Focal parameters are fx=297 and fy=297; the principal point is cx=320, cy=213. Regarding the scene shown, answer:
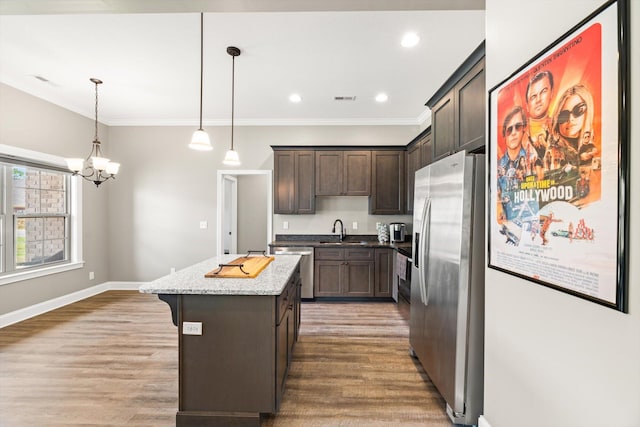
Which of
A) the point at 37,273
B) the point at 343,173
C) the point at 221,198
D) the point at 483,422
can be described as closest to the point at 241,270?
the point at 483,422

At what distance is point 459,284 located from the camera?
6.29ft

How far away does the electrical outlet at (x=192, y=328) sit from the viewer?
1887mm

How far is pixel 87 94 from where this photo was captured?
13.4ft

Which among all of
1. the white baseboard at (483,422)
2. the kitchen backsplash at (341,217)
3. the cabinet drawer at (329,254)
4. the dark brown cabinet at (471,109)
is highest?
the dark brown cabinet at (471,109)

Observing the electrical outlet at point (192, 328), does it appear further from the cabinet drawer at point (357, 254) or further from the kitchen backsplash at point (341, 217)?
the kitchen backsplash at point (341, 217)

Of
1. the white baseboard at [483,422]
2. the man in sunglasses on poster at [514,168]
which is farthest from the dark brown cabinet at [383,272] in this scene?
the man in sunglasses on poster at [514,168]

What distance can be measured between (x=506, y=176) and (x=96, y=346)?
3.94m

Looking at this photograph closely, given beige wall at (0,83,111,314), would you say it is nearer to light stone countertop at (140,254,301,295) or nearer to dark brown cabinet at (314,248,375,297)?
light stone countertop at (140,254,301,295)

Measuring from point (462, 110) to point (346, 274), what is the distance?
116 inches

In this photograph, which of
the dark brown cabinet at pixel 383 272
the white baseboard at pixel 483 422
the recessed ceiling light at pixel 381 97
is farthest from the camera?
the dark brown cabinet at pixel 383 272

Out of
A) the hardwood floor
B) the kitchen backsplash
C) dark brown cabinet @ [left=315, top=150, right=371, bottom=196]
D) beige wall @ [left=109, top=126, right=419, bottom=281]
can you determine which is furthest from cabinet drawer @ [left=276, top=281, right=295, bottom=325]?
beige wall @ [left=109, top=126, right=419, bottom=281]

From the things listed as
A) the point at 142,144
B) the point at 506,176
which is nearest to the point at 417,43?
the point at 506,176

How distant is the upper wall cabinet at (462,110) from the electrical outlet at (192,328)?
2.20 meters

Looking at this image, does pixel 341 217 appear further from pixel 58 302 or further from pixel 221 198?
pixel 58 302
